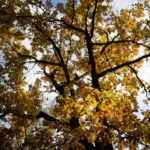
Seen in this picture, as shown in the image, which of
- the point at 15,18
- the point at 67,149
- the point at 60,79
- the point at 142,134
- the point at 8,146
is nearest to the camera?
the point at 142,134

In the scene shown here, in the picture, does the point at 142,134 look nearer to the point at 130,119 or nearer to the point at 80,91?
the point at 130,119

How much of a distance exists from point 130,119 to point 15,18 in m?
7.20

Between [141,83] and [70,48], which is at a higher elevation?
[70,48]

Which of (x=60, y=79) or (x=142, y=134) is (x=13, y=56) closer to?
(x=60, y=79)

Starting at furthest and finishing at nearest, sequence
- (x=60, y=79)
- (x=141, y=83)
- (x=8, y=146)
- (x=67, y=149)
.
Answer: (x=60, y=79) → (x=141, y=83) → (x=8, y=146) → (x=67, y=149)

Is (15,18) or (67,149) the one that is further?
(15,18)

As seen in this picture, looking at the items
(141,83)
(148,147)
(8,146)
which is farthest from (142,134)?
(141,83)

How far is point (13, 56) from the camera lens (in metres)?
22.7

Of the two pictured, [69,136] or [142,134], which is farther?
[69,136]

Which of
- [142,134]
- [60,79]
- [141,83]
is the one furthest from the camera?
[60,79]

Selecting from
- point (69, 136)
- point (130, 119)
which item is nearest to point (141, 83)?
point (130, 119)

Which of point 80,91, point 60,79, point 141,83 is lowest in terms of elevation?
point 80,91

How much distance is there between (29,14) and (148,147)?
335 inches

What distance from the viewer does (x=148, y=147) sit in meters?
15.2
